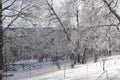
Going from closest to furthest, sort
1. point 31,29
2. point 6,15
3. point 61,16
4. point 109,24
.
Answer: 1. point 6,15
2. point 31,29
3. point 109,24
4. point 61,16

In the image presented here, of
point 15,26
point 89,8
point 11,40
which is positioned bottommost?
point 11,40

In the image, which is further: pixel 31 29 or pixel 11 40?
pixel 31 29

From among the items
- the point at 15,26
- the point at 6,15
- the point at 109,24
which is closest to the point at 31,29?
the point at 15,26

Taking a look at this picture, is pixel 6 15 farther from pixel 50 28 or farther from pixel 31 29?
pixel 50 28

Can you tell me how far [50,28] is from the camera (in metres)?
26.1

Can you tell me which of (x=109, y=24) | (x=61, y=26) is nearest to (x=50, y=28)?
(x=61, y=26)

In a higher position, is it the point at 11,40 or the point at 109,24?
the point at 109,24

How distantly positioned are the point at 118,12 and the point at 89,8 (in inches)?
71.5

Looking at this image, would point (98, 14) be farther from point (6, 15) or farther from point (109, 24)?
point (6, 15)

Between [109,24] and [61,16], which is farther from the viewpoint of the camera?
[61,16]

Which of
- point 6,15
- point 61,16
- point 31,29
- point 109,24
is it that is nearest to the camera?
point 6,15

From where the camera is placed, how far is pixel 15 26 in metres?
12.2

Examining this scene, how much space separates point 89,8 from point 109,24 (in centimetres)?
186

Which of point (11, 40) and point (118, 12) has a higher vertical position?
point (118, 12)
